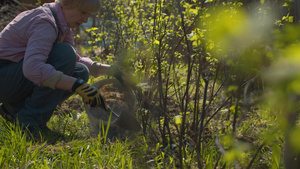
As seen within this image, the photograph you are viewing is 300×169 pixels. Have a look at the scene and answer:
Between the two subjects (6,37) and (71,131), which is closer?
(6,37)

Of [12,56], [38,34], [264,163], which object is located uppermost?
[38,34]

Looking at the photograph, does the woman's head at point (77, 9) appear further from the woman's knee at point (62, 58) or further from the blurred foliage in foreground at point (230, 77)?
the blurred foliage in foreground at point (230, 77)

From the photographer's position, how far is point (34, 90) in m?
2.56

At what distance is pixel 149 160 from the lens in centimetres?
219

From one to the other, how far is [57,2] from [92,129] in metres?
1.10

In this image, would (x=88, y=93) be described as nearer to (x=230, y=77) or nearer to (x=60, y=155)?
(x=60, y=155)

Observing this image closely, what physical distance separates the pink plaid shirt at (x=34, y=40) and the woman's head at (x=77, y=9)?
44 millimetres

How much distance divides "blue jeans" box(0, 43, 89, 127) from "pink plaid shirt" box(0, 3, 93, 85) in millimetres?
115

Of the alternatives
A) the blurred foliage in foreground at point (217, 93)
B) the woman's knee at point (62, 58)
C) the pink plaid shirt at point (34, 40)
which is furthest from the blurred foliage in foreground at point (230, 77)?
the pink plaid shirt at point (34, 40)

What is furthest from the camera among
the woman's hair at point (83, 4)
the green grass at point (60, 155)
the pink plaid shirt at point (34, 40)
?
the woman's hair at point (83, 4)

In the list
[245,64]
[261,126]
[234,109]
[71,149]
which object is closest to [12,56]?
[71,149]

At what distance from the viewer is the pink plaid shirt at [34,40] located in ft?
7.34

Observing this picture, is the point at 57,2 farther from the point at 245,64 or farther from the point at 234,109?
the point at 245,64

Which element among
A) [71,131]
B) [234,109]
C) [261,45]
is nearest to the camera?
[261,45]
